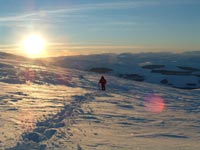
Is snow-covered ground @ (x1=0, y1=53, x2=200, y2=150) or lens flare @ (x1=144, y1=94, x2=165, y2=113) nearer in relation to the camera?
snow-covered ground @ (x1=0, y1=53, x2=200, y2=150)

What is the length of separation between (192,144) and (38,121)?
214 inches

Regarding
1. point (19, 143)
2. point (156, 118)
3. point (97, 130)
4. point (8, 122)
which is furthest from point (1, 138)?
point (156, 118)

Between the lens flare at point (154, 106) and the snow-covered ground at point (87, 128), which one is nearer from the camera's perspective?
the snow-covered ground at point (87, 128)

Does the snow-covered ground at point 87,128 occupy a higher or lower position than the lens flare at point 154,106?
lower

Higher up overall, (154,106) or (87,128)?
(154,106)

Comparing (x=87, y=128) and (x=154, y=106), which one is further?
(x=154, y=106)

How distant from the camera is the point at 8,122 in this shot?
1123 cm

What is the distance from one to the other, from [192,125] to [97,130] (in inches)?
175

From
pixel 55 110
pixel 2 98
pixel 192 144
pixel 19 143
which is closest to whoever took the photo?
pixel 19 143

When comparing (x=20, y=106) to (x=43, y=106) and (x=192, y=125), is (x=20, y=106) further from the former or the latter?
(x=192, y=125)

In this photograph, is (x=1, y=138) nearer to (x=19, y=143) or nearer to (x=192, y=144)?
(x=19, y=143)

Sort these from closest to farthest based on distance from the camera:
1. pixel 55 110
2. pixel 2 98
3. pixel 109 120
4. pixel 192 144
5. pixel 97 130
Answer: pixel 192 144 → pixel 97 130 → pixel 109 120 → pixel 55 110 → pixel 2 98

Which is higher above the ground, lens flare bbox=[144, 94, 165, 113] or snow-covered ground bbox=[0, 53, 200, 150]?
lens flare bbox=[144, 94, 165, 113]

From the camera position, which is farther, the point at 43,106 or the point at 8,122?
the point at 43,106
